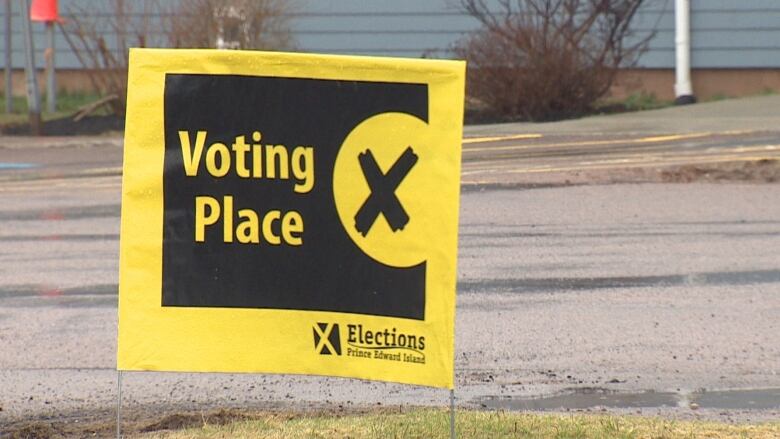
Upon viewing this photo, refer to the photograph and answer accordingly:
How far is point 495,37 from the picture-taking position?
20.0 metres

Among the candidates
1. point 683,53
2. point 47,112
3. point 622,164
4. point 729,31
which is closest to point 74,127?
point 47,112

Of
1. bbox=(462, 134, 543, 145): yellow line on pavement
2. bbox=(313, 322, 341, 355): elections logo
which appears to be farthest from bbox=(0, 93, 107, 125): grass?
bbox=(313, 322, 341, 355): elections logo

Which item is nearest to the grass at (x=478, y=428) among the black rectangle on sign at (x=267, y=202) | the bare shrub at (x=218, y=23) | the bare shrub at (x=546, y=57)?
the black rectangle on sign at (x=267, y=202)

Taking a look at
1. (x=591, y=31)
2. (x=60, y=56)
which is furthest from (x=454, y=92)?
(x=60, y=56)

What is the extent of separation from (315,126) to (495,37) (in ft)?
50.5

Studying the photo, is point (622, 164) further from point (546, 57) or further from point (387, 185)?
point (387, 185)

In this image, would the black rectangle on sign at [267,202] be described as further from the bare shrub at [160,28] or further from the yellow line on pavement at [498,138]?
the bare shrub at [160,28]

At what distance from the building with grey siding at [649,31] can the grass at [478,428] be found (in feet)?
55.9

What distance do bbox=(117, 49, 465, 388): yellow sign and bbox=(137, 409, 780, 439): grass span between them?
1.82 ft

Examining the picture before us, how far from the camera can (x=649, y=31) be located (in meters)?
22.1

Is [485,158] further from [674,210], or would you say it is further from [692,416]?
[692,416]

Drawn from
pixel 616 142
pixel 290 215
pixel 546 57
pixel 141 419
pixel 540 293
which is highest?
pixel 546 57

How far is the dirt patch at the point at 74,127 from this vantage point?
20.3m

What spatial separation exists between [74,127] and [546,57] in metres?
7.48
